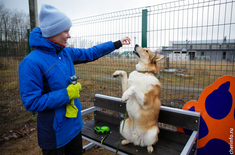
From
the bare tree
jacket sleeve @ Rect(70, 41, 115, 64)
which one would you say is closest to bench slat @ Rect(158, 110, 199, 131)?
jacket sleeve @ Rect(70, 41, 115, 64)

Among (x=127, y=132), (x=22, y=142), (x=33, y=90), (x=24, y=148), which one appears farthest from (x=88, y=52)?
(x=22, y=142)

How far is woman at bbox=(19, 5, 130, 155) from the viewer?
1.26 m

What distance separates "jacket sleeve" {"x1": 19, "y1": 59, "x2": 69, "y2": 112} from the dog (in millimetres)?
881

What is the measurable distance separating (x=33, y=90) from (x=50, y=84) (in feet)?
0.53

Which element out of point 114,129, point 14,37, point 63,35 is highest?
point 14,37

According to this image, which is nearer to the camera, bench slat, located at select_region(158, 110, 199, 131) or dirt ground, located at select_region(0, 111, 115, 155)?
bench slat, located at select_region(158, 110, 199, 131)

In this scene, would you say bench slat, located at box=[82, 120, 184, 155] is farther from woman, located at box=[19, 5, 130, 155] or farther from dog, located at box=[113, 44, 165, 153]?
woman, located at box=[19, 5, 130, 155]

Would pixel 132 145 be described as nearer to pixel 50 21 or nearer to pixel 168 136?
pixel 168 136

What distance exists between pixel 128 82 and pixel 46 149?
1251 mm

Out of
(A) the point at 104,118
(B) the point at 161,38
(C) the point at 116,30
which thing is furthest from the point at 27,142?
(B) the point at 161,38

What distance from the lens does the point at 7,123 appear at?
11.9 ft

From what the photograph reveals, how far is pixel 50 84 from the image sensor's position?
1379 millimetres

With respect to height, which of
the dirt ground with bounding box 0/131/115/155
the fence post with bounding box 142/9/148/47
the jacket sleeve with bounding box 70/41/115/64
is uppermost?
the fence post with bounding box 142/9/148/47

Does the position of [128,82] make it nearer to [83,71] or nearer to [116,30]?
[116,30]
